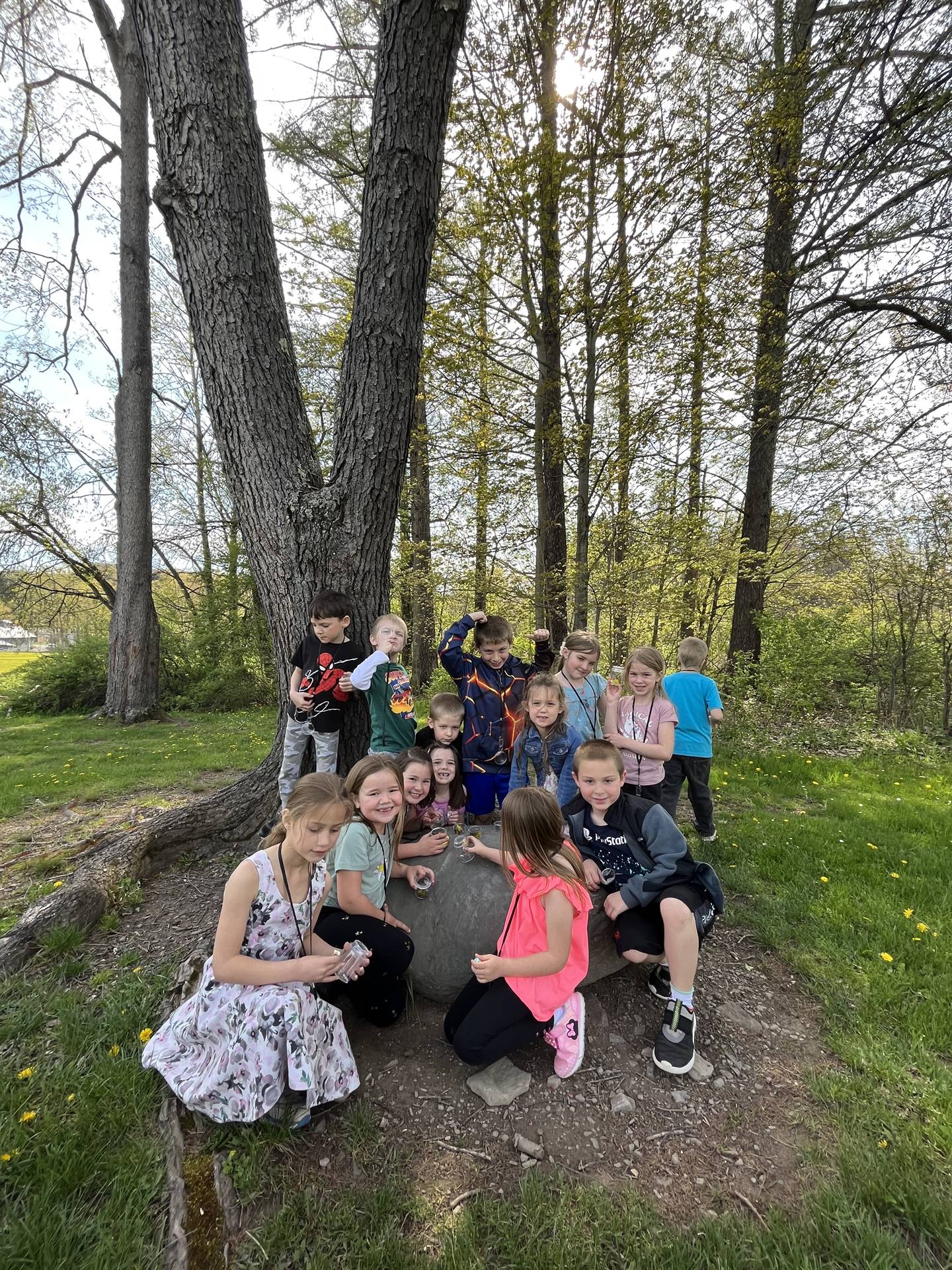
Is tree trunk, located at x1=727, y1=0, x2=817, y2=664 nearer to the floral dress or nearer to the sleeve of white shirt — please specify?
the sleeve of white shirt

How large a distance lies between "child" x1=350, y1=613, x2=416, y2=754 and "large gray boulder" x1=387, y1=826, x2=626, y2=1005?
0.94 m

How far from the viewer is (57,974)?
8.66 feet

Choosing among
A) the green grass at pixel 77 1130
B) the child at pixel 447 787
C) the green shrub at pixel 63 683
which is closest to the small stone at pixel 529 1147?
the green grass at pixel 77 1130

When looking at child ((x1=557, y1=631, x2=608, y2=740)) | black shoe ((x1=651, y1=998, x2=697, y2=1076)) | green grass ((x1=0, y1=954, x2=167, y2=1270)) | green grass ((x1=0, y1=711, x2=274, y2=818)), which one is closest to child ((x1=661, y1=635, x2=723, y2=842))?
child ((x1=557, y1=631, x2=608, y2=740))

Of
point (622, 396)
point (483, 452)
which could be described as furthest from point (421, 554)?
point (622, 396)

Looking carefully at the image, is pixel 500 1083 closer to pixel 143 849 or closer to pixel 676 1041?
pixel 676 1041

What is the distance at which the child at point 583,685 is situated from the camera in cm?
362

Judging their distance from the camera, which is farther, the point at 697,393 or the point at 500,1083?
the point at 697,393

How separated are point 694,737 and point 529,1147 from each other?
302 cm

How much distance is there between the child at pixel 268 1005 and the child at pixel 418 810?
781 millimetres

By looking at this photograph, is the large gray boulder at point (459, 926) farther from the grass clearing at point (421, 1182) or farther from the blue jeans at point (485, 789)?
the blue jeans at point (485, 789)

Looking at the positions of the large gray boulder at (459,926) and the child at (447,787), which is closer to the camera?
the large gray boulder at (459,926)

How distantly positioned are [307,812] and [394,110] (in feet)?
12.2

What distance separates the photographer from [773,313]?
657 cm
